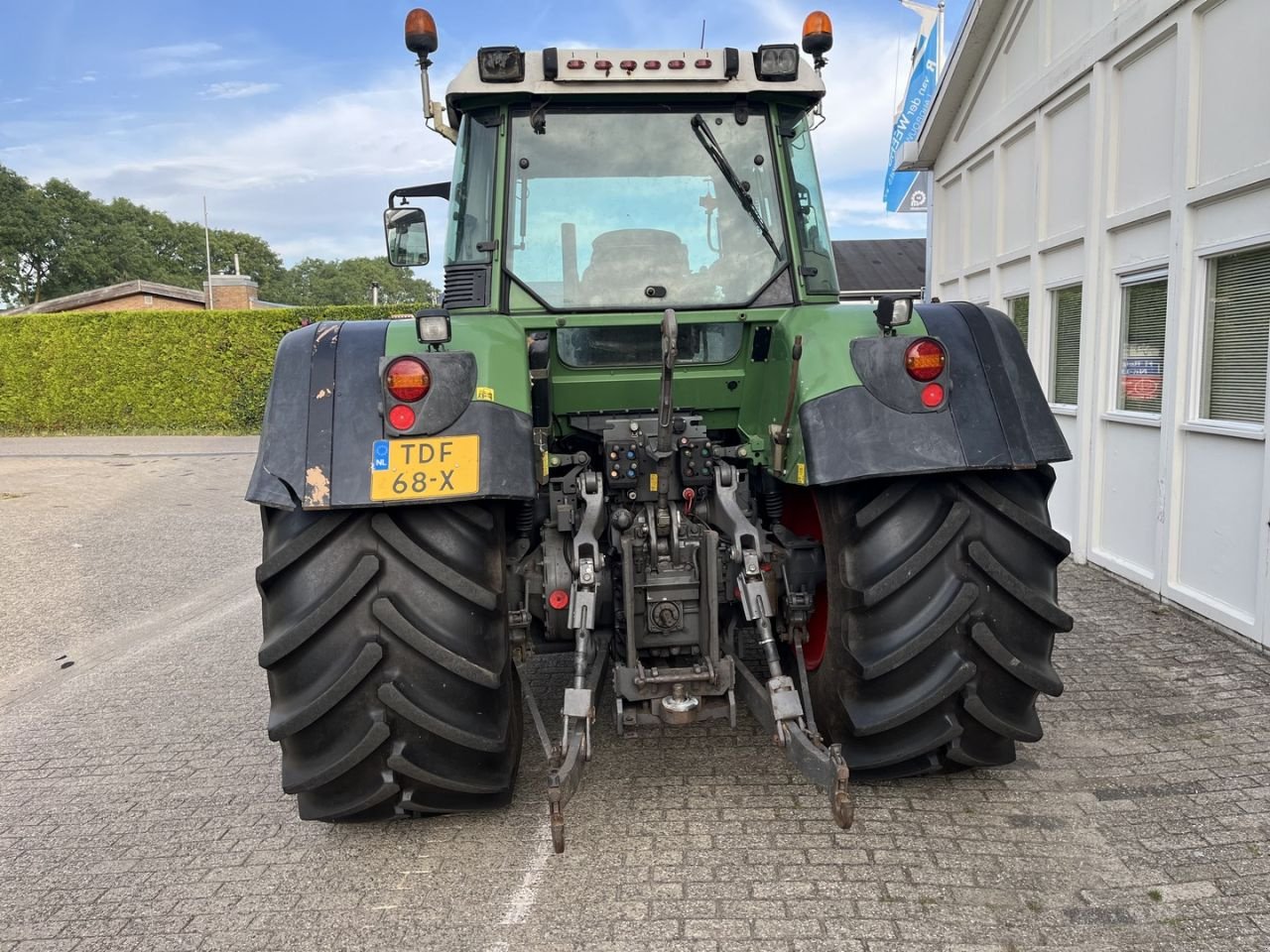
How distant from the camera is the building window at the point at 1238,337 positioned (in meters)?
5.00

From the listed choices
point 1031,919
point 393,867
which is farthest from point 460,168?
point 1031,919

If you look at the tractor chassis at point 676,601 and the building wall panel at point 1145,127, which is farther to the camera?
the building wall panel at point 1145,127

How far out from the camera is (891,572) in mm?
2916

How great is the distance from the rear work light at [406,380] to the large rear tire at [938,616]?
4.42 ft

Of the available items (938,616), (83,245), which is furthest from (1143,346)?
(83,245)

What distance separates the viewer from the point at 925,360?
9.72 feet

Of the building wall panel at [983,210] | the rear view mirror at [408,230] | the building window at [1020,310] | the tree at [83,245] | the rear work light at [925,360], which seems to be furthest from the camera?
the tree at [83,245]

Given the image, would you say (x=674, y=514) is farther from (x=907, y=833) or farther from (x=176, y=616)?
(x=176, y=616)

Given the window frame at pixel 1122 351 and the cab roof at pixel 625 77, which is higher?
the cab roof at pixel 625 77

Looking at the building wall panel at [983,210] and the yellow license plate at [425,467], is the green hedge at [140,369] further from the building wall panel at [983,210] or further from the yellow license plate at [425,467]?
the yellow license plate at [425,467]

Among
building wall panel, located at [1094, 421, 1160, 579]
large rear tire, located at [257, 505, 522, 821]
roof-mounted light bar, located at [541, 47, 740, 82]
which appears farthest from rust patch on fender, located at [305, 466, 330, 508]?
building wall panel, located at [1094, 421, 1160, 579]

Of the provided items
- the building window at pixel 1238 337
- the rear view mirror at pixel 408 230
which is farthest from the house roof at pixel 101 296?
the building window at pixel 1238 337

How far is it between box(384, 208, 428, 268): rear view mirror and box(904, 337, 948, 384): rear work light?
215 centimetres

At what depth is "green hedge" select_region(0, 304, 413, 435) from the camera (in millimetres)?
19547
